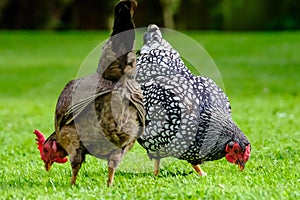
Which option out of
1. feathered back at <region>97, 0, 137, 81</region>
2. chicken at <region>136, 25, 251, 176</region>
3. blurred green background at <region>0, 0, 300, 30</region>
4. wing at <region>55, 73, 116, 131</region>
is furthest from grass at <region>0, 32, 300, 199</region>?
blurred green background at <region>0, 0, 300, 30</region>

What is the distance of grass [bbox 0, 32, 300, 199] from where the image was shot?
4531 millimetres

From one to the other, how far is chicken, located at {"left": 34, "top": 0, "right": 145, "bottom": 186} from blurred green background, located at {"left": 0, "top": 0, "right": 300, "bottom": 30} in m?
26.8

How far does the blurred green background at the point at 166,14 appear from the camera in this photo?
31719mm

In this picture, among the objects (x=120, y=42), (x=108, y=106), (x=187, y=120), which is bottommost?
(x=187, y=120)

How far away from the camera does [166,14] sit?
1318 inches

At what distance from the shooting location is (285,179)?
4.89 m

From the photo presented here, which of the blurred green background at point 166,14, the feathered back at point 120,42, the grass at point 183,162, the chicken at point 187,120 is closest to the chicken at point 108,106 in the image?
the feathered back at point 120,42

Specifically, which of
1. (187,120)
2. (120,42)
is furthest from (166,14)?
(120,42)

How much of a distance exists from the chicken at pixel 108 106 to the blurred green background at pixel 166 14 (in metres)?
26.8

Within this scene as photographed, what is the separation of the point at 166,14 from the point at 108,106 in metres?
29.4

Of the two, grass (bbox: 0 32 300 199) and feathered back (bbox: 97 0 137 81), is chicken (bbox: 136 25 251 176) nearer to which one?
grass (bbox: 0 32 300 199)

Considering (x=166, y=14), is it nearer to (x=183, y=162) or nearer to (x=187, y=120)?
(x=183, y=162)

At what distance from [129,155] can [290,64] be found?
1184 centimetres

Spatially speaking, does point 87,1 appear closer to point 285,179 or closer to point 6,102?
point 6,102
